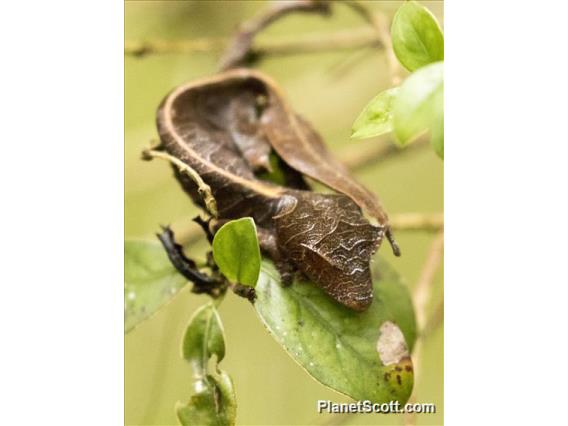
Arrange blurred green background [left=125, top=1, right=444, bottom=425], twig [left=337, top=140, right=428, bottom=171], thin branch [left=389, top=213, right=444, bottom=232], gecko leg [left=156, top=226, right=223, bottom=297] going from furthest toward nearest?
1. twig [left=337, top=140, right=428, bottom=171]
2. thin branch [left=389, top=213, right=444, bottom=232]
3. blurred green background [left=125, top=1, right=444, bottom=425]
4. gecko leg [left=156, top=226, right=223, bottom=297]

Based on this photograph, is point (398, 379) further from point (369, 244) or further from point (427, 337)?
point (427, 337)

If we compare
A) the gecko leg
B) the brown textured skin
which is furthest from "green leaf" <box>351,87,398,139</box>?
the gecko leg

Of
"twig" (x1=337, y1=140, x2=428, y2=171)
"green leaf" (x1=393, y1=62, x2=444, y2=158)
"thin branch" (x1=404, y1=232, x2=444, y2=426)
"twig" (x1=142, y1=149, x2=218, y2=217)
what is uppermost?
"green leaf" (x1=393, y1=62, x2=444, y2=158)

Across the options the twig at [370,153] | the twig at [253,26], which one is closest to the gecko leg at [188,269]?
the twig at [253,26]

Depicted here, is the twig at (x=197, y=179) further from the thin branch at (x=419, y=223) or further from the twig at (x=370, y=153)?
the twig at (x=370, y=153)

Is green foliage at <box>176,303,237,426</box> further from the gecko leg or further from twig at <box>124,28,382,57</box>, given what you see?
twig at <box>124,28,382,57</box>

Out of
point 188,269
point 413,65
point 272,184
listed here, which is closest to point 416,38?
point 413,65
